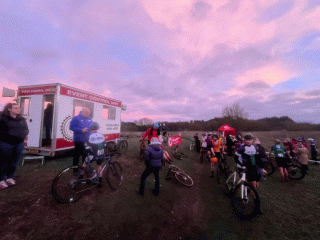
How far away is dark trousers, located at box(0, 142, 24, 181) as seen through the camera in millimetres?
3531

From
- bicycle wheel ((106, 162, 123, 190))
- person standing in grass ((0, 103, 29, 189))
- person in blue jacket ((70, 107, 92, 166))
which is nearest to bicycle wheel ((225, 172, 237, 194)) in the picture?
bicycle wheel ((106, 162, 123, 190))

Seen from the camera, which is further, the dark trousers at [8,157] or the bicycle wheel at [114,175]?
the bicycle wheel at [114,175]

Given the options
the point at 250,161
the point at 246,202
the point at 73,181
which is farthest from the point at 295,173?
the point at 73,181

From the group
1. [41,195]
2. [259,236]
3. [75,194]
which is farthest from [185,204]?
[41,195]

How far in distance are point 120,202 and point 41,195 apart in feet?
7.02

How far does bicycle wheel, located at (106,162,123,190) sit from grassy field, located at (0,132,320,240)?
0.67 feet

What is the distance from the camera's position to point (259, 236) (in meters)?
2.82

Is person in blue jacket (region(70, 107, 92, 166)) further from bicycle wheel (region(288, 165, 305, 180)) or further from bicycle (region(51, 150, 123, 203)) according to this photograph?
bicycle wheel (region(288, 165, 305, 180))

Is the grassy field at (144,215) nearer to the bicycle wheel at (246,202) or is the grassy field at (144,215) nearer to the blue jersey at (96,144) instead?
the bicycle wheel at (246,202)

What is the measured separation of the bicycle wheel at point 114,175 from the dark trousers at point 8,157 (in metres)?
2.66

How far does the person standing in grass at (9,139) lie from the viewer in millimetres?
3480

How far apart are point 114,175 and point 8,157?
117 inches

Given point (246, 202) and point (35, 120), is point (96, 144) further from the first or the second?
point (35, 120)

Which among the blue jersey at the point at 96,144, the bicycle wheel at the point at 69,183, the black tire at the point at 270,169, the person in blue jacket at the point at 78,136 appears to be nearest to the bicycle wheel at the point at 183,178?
the blue jersey at the point at 96,144
